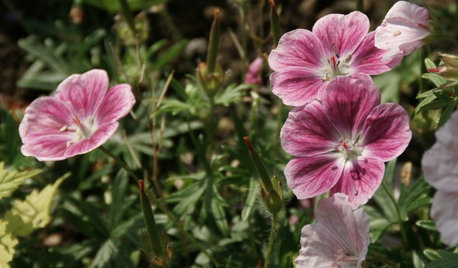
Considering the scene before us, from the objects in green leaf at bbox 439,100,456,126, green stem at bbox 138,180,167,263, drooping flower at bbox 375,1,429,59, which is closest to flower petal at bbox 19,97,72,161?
green stem at bbox 138,180,167,263

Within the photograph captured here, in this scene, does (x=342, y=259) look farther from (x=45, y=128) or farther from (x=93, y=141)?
(x=45, y=128)

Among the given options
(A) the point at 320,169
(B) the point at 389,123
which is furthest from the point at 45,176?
(B) the point at 389,123

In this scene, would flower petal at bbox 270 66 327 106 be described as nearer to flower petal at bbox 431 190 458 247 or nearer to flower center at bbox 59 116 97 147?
flower petal at bbox 431 190 458 247

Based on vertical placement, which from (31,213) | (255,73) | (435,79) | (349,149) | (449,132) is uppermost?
(449,132)

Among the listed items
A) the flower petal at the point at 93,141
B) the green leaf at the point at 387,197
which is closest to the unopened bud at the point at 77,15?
the flower petal at the point at 93,141

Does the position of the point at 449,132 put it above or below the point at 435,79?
above

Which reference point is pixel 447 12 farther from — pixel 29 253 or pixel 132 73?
pixel 29 253

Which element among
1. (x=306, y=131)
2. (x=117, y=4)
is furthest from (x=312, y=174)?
(x=117, y=4)
